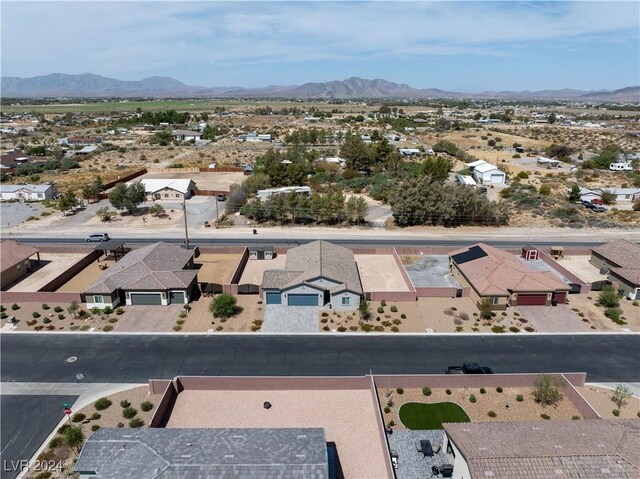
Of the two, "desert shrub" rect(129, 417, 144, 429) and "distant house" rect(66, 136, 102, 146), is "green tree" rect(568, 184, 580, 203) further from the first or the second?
"distant house" rect(66, 136, 102, 146)

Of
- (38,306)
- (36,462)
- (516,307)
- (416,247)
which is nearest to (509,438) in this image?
(516,307)

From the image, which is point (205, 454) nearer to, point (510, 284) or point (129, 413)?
point (129, 413)

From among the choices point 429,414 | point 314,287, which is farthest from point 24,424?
point 429,414

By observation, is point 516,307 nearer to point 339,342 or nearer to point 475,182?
point 339,342

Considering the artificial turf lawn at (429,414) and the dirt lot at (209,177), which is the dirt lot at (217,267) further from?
the dirt lot at (209,177)

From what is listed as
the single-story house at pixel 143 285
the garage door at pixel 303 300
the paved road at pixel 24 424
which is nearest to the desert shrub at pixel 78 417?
the paved road at pixel 24 424
